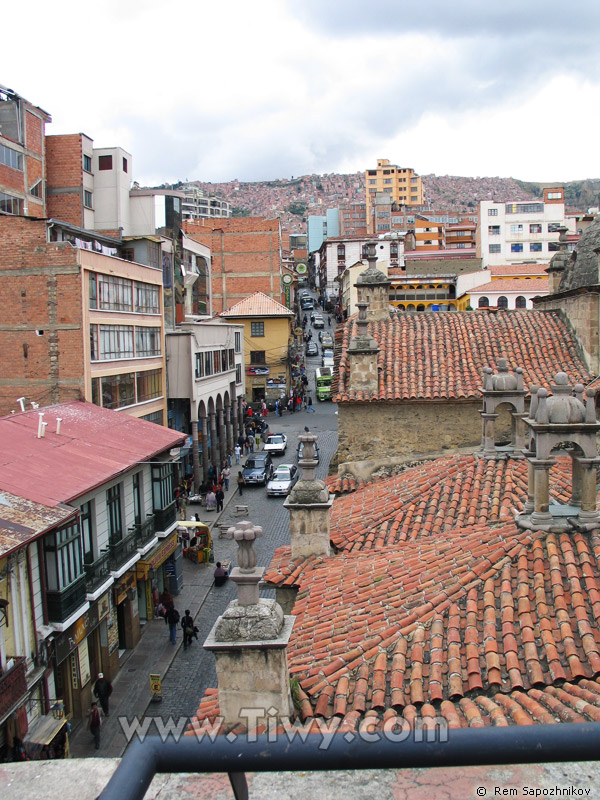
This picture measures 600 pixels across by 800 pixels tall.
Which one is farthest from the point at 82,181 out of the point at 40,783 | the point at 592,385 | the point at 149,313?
the point at 40,783

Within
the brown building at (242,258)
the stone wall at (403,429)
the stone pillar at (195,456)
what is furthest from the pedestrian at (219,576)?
the brown building at (242,258)

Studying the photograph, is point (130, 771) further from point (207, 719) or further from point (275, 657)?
point (207, 719)

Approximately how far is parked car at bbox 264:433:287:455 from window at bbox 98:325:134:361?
16.8 m

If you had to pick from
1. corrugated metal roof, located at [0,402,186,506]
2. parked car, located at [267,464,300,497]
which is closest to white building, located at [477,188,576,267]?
parked car, located at [267,464,300,497]

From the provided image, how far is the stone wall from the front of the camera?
2019cm

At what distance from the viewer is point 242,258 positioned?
70562 mm

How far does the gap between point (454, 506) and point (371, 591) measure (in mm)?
4251

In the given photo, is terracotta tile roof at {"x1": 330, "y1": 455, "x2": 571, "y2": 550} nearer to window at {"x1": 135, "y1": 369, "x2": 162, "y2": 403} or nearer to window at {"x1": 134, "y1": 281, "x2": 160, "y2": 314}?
window at {"x1": 135, "y1": 369, "x2": 162, "y2": 403}

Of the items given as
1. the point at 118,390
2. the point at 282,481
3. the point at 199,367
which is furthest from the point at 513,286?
the point at 118,390

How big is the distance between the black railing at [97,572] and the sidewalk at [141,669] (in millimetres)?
2451

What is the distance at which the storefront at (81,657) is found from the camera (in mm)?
16188

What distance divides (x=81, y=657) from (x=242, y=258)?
186 ft

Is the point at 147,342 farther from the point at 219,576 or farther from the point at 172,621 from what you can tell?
the point at 172,621

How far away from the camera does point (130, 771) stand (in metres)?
1.65
